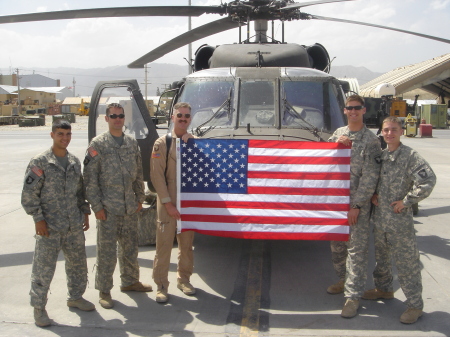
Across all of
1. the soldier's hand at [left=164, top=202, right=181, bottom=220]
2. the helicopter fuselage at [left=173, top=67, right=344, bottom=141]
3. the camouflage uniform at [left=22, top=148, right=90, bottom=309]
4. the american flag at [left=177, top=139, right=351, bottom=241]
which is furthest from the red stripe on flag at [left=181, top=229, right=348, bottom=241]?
the helicopter fuselage at [left=173, top=67, right=344, bottom=141]

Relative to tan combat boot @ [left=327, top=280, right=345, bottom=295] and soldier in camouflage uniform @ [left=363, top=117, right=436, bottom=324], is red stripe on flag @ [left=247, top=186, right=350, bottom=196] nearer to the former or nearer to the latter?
soldier in camouflage uniform @ [left=363, top=117, right=436, bottom=324]

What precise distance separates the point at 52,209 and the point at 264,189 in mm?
1766

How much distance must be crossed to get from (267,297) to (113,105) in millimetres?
2155

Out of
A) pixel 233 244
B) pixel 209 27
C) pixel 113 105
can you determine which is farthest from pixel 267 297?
pixel 209 27

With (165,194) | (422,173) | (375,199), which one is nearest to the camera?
(422,173)

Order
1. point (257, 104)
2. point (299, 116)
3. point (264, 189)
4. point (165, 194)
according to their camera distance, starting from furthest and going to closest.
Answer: point (257, 104), point (299, 116), point (264, 189), point (165, 194)

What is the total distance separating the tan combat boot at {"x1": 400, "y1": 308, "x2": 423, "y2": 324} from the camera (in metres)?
3.74

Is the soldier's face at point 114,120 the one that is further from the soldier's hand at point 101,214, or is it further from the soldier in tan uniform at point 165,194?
the soldier's hand at point 101,214

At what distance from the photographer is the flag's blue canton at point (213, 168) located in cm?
430

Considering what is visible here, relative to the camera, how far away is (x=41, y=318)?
12.4ft

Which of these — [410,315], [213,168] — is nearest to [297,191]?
[213,168]

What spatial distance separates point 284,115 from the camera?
5539 mm

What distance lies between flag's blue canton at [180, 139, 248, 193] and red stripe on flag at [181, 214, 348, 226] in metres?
0.23

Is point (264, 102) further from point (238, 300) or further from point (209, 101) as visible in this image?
point (238, 300)
